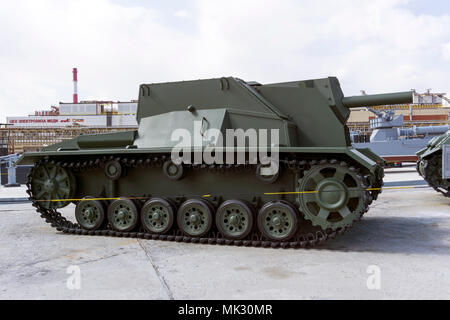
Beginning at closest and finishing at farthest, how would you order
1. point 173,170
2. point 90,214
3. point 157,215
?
point 157,215, point 173,170, point 90,214

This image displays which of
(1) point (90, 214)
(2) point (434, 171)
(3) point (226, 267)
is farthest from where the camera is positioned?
(2) point (434, 171)

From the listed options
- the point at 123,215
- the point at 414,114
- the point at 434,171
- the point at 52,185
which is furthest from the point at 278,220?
the point at 414,114

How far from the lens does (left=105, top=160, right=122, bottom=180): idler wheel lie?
8.95 meters

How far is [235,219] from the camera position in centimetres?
786

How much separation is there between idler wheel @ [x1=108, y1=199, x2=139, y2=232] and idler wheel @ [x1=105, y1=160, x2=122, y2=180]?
1.80 ft

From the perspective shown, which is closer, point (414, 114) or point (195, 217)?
point (195, 217)

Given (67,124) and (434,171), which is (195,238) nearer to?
(434,171)

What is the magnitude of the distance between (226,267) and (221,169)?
101 inches

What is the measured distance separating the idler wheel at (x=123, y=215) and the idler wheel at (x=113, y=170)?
1.80 ft

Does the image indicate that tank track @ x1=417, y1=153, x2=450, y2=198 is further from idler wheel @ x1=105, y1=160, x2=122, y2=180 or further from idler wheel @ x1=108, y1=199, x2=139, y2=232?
idler wheel @ x1=105, y1=160, x2=122, y2=180

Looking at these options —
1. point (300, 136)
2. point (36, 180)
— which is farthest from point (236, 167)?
point (36, 180)

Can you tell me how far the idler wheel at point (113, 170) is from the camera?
29.3 ft
